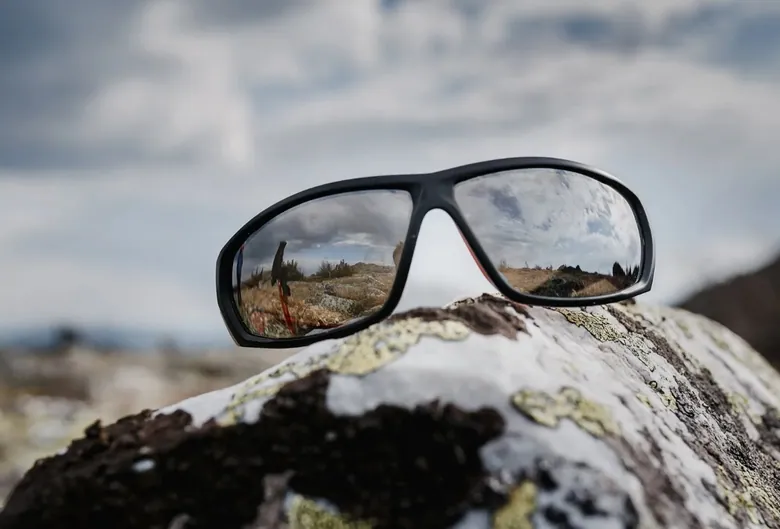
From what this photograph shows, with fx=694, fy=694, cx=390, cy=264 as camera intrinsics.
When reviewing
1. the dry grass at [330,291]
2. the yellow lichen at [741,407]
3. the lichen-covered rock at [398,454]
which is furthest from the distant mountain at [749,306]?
the lichen-covered rock at [398,454]

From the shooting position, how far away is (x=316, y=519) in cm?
118

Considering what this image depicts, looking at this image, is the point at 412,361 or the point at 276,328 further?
the point at 276,328

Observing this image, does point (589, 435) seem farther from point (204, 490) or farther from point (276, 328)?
point (276, 328)

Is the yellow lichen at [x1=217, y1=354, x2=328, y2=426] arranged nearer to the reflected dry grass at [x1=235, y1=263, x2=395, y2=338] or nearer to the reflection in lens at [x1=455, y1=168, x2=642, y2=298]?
the reflected dry grass at [x1=235, y1=263, x2=395, y2=338]

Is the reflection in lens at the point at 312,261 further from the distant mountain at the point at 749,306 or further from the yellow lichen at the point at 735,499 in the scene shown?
the distant mountain at the point at 749,306

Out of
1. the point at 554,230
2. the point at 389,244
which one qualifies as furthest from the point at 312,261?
the point at 554,230

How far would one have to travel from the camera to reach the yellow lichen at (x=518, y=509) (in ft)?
3.71

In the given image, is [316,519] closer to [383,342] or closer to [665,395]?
[383,342]

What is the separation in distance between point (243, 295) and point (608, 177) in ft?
3.72

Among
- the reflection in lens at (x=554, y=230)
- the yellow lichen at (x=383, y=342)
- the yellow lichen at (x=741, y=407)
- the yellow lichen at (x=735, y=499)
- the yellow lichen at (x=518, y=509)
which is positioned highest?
the reflection in lens at (x=554, y=230)

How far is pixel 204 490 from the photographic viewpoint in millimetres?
1200

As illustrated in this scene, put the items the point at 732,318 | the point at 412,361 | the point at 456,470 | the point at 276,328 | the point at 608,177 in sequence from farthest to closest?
the point at 732,318 < the point at 608,177 < the point at 276,328 < the point at 412,361 < the point at 456,470

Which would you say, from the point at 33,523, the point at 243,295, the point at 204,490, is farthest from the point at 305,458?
the point at 243,295

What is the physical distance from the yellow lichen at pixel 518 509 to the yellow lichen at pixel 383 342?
33 cm
